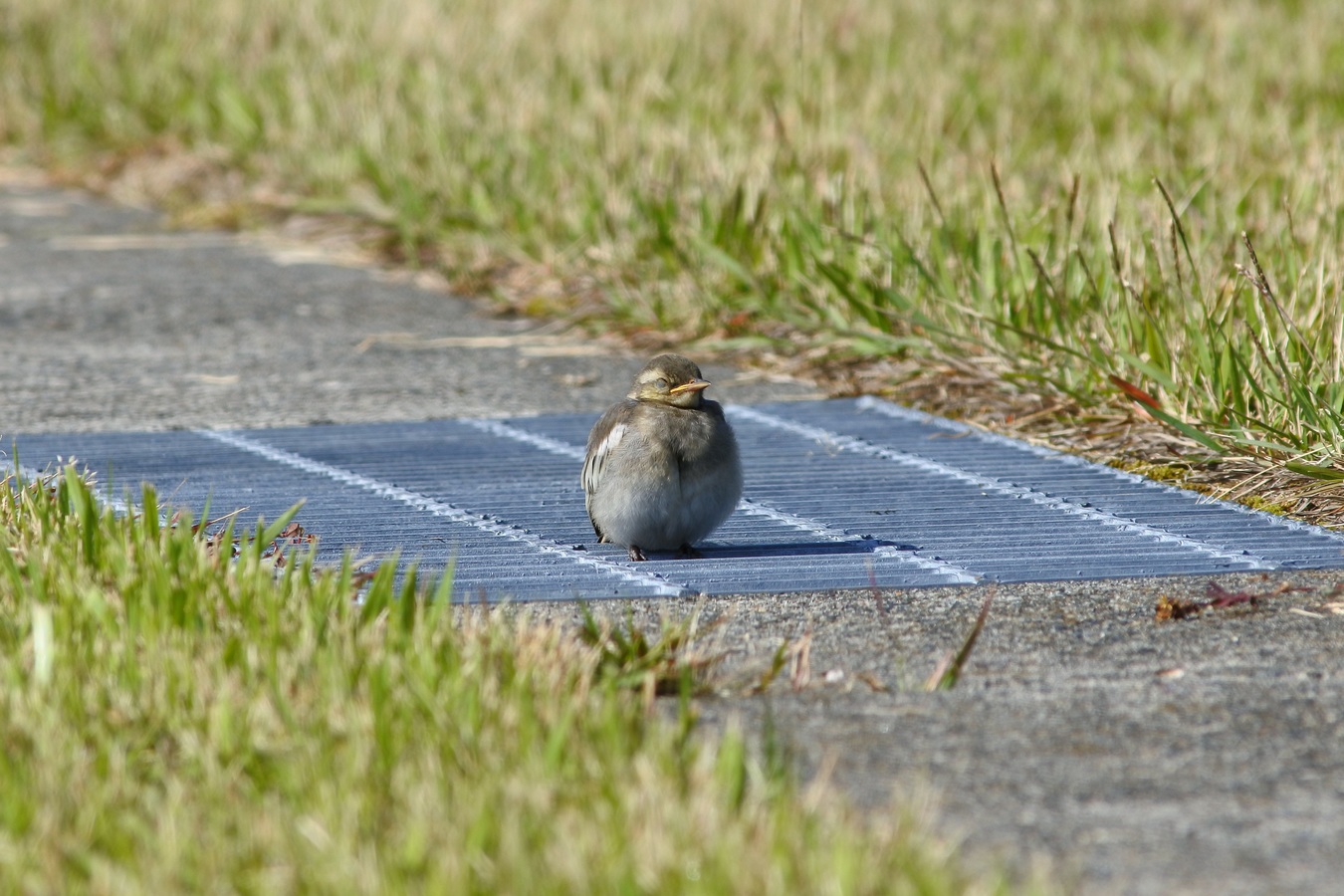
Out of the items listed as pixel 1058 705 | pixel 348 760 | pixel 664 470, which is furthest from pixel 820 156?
pixel 348 760

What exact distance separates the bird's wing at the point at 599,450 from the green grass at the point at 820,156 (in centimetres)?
155

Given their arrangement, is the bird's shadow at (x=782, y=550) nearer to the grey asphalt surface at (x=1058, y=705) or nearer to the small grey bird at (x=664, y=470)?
the small grey bird at (x=664, y=470)

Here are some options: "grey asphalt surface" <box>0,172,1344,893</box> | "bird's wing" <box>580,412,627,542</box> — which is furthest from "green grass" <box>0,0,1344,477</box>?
"bird's wing" <box>580,412,627,542</box>

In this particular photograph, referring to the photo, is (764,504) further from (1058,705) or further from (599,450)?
(1058,705)

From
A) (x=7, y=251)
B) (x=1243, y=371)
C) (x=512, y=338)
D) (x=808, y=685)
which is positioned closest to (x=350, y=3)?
(x=7, y=251)

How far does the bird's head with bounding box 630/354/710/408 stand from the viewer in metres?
4.65

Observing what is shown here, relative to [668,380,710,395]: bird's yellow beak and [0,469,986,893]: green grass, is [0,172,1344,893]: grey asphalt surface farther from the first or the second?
[668,380,710,395]: bird's yellow beak

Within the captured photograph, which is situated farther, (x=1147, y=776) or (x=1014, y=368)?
(x=1014, y=368)

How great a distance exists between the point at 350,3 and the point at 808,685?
1117cm

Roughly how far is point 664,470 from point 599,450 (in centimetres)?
22

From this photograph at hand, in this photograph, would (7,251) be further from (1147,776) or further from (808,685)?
(1147,776)

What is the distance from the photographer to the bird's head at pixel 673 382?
465 centimetres

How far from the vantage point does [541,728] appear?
3.10 meters

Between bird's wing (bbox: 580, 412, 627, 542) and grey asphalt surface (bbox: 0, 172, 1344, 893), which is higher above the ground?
bird's wing (bbox: 580, 412, 627, 542)
